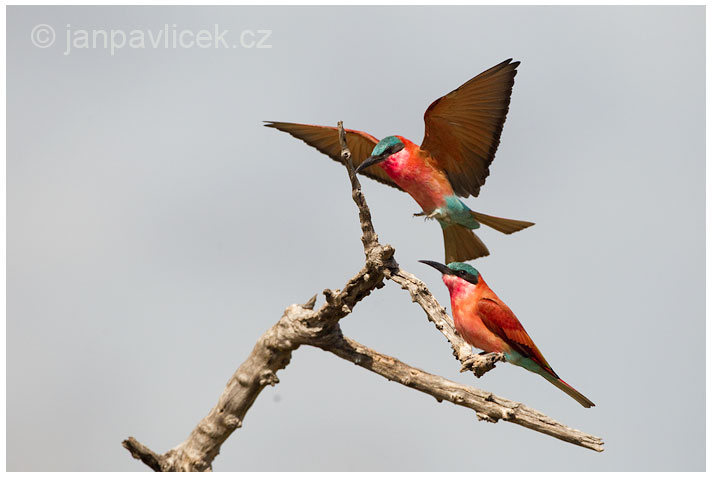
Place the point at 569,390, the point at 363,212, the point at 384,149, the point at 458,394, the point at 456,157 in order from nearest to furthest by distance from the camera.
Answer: the point at 458,394, the point at 363,212, the point at 569,390, the point at 384,149, the point at 456,157

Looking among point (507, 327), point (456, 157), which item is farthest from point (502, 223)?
point (507, 327)

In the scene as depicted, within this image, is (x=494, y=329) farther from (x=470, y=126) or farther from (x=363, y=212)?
(x=470, y=126)

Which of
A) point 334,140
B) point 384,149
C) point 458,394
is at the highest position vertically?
point 334,140

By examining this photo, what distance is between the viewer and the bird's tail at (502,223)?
4957 mm

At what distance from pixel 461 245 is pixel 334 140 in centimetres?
131

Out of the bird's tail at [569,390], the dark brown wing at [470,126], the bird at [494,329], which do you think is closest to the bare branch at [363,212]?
the bird at [494,329]

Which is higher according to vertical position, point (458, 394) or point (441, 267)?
point (441, 267)

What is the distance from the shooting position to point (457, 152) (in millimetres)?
5246

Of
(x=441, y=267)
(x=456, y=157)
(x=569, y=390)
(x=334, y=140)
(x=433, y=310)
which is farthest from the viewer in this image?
(x=334, y=140)

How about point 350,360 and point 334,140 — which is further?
point 334,140

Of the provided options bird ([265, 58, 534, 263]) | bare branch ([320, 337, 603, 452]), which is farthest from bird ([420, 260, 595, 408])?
bird ([265, 58, 534, 263])

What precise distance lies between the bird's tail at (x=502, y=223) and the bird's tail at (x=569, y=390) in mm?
993

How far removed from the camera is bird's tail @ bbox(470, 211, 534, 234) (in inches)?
195

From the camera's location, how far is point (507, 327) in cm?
469
